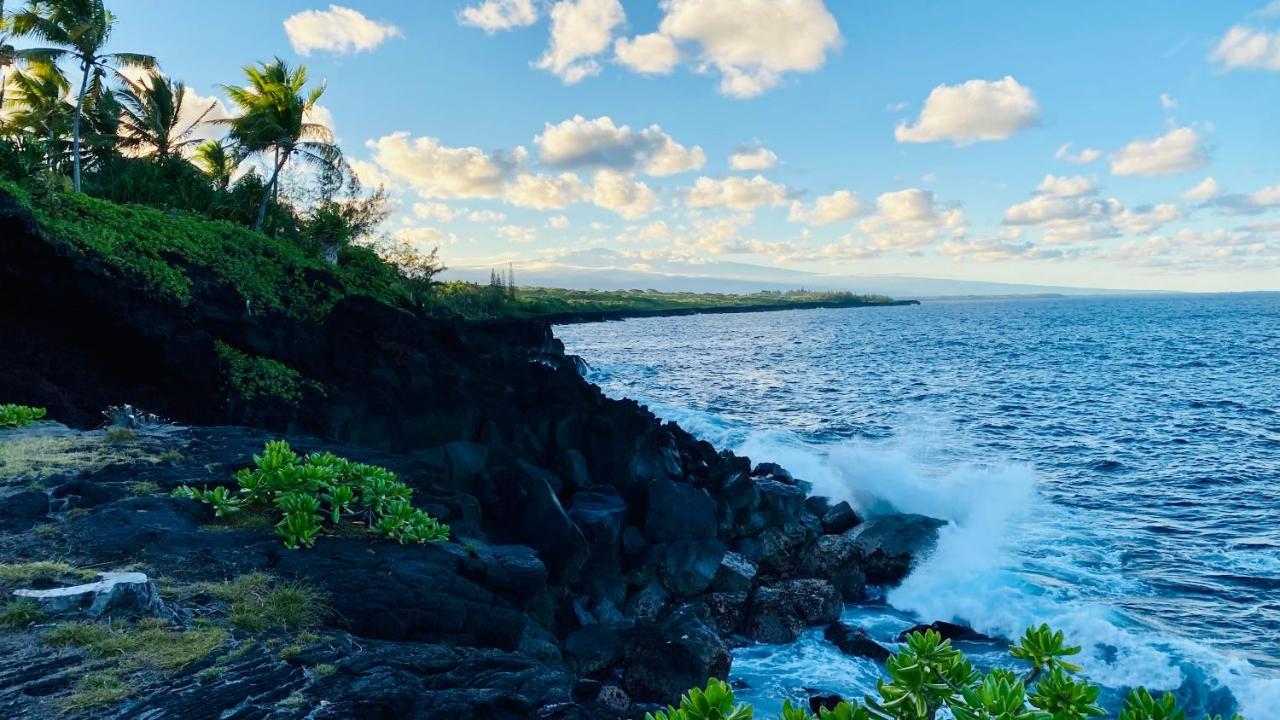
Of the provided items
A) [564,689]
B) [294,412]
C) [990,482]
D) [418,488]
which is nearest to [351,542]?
[418,488]

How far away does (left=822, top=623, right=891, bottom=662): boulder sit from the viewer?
52.9 ft

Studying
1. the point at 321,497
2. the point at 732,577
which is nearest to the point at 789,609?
the point at 732,577

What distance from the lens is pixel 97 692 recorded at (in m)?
6.51

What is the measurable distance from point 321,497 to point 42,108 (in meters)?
48.1

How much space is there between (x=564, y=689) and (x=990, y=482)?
2609 cm

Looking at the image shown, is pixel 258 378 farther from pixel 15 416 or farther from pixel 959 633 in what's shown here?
pixel 959 633

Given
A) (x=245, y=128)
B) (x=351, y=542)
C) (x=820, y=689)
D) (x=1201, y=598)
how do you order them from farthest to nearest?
(x=245, y=128)
(x=1201, y=598)
(x=820, y=689)
(x=351, y=542)

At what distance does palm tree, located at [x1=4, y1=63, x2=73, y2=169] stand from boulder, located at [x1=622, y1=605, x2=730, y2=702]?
46.8 meters

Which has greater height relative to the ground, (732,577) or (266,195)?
(266,195)

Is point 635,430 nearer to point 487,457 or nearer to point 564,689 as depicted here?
point 487,457

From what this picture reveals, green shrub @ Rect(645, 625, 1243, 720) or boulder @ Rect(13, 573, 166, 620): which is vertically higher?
green shrub @ Rect(645, 625, 1243, 720)

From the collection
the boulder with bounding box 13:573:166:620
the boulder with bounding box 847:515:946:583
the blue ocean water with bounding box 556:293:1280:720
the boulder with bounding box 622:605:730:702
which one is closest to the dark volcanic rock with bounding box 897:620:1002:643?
the blue ocean water with bounding box 556:293:1280:720

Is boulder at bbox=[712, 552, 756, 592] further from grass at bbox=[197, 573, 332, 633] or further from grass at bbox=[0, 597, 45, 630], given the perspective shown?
grass at bbox=[0, 597, 45, 630]

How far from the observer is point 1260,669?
14914mm
